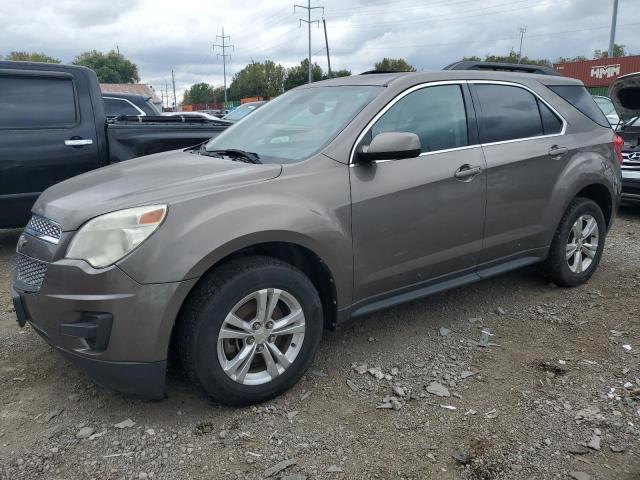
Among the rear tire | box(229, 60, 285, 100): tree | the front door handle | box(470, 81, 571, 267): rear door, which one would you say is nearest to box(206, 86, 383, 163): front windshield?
the front door handle

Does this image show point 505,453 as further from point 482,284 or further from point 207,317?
point 482,284

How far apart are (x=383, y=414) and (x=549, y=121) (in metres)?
2.70

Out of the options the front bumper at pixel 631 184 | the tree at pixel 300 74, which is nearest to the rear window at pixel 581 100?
the front bumper at pixel 631 184

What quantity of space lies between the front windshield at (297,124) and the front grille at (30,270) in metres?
1.32

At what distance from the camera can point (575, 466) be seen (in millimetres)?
A: 2492

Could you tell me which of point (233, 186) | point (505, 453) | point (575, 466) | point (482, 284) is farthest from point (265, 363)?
point (482, 284)

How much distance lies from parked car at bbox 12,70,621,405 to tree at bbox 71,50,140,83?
111484 millimetres

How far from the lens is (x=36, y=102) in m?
5.57

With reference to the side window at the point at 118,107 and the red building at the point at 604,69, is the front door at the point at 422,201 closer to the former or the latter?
the side window at the point at 118,107

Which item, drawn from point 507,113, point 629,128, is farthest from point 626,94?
point 507,113

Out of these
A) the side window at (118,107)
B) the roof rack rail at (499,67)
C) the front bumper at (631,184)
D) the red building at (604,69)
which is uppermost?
the red building at (604,69)

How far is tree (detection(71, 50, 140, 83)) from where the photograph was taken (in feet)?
347

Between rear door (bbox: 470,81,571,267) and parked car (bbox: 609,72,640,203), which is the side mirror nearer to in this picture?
rear door (bbox: 470,81,571,267)

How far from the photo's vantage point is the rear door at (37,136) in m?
5.30
